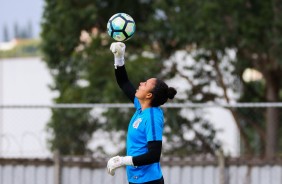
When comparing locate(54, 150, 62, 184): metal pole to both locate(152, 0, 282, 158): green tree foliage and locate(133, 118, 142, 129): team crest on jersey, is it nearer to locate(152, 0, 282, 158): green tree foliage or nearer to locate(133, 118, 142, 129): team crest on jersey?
locate(152, 0, 282, 158): green tree foliage

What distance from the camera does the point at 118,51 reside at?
7293 mm

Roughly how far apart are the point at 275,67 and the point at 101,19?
4235mm

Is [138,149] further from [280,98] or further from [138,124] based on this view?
[280,98]

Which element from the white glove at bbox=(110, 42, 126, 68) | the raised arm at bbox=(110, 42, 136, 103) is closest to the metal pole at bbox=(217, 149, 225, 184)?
the raised arm at bbox=(110, 42, 136, 103)

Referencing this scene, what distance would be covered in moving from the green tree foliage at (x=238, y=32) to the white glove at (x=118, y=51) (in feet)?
24.2

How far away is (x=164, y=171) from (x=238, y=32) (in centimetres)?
447

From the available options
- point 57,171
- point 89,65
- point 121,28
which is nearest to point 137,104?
point 121,28

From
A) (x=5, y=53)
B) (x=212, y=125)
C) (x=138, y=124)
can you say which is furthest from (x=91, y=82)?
(x=5, y=53)

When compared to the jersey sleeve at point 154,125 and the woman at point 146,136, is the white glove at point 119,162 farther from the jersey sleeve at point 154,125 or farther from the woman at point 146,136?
the jersey sleeve at point 154,125

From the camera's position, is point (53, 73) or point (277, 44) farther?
point (53, 73)

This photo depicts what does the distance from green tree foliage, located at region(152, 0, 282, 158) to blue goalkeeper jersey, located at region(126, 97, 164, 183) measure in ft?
25.4

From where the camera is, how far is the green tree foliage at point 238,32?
15.1 metres

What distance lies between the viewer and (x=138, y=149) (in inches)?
267

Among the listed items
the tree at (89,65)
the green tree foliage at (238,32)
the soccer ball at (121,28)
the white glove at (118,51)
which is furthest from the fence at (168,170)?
the white glove at (118,51)
